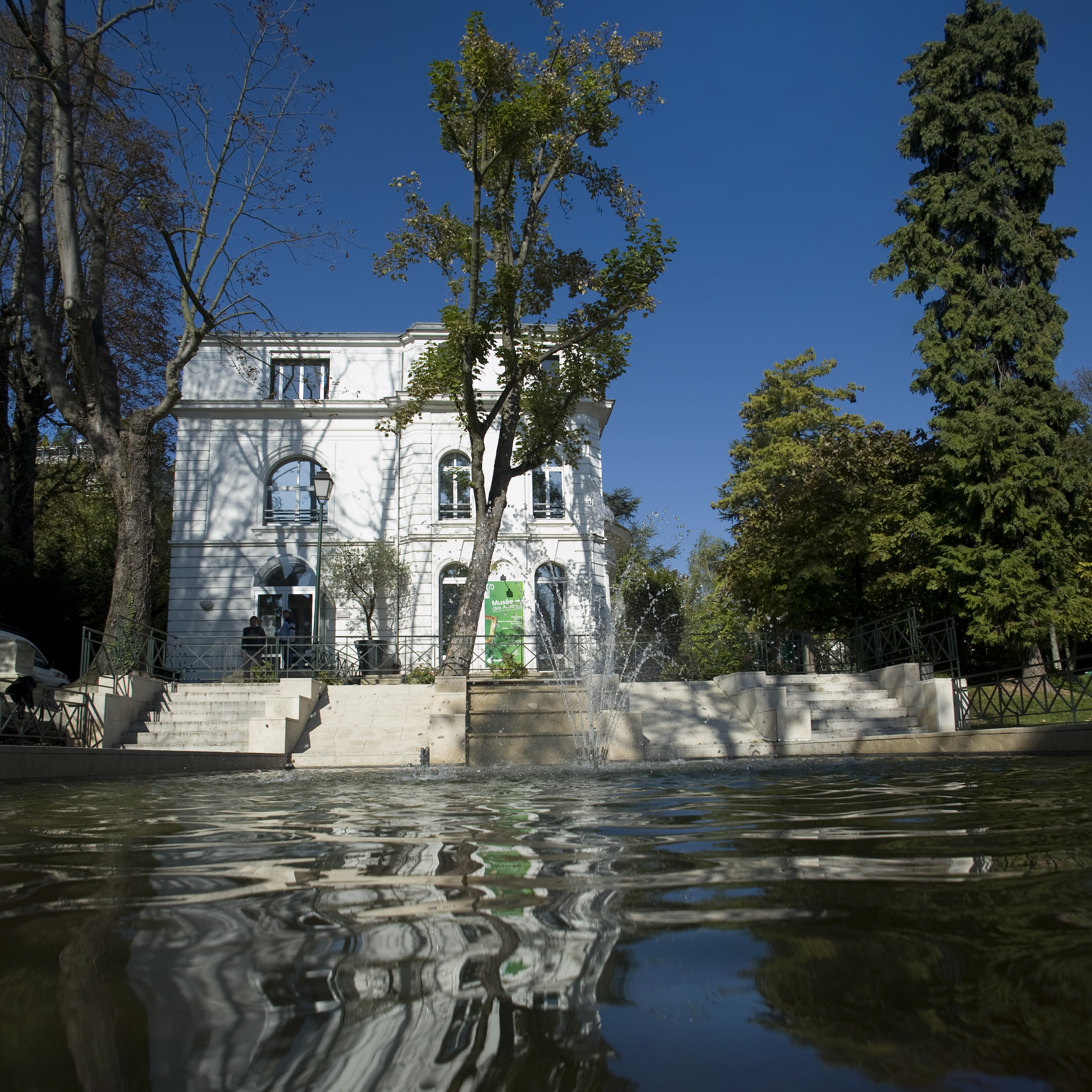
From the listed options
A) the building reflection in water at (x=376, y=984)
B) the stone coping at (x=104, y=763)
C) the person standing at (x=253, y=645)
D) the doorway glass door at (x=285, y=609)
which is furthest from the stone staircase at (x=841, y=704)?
the doorway glass door at (x=285, y=609)

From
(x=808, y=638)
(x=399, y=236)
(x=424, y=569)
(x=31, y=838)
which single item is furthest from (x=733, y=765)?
(x=424, y=569)

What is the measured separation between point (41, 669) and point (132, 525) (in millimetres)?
4335

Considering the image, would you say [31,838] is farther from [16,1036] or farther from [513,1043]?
[513,1043]

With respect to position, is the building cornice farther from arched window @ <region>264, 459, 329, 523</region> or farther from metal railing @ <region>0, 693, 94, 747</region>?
metal railing @ <region>0, 693, 94, 747</region>

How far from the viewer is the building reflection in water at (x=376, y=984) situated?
876 mm

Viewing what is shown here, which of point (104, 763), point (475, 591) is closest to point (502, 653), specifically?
point (475, 591)

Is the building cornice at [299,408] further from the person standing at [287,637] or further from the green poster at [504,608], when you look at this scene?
the person standing at [287,637]

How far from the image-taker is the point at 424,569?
1094 inches

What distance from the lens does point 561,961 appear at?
1.23 meters

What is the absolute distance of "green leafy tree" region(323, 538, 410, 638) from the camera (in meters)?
26.9

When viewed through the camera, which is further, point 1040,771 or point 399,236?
point 399,236

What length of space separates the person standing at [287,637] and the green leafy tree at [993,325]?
615 inches

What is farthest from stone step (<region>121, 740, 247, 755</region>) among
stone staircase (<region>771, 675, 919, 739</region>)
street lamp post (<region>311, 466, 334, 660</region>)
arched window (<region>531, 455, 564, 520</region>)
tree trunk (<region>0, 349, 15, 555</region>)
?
arched window (<region>531, 455, 564, 520</region>)

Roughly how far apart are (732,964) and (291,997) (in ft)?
1.98
